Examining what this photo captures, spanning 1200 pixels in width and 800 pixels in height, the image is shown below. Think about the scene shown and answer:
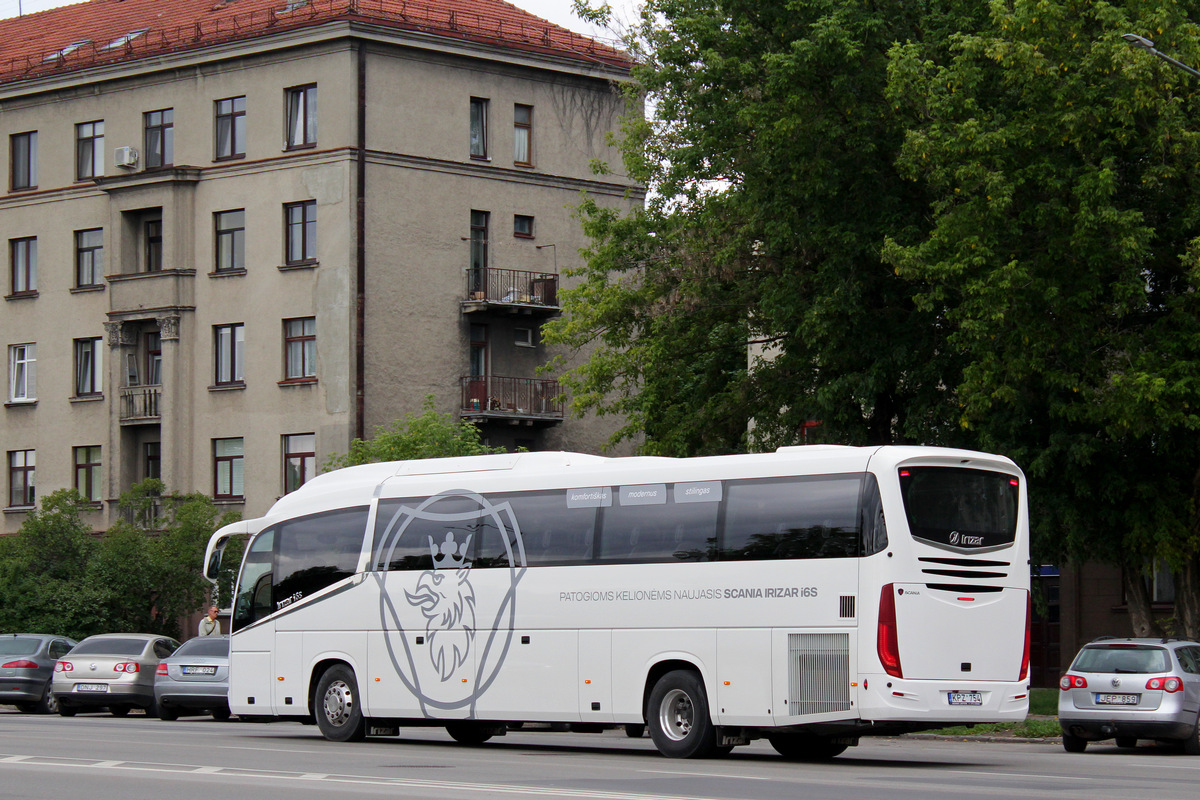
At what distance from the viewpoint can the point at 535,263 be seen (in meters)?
53.5

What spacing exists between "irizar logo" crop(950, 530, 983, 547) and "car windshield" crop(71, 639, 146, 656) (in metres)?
17.9

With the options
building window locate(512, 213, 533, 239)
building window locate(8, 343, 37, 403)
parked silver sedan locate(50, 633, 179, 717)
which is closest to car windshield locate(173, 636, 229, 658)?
parked silver sedan locate(50, 633, 179, 717)

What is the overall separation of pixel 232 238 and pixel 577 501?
33.7m

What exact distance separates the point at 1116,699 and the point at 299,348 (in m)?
32.0

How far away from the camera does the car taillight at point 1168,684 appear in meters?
22.5

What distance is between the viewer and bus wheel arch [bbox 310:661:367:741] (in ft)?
74.0

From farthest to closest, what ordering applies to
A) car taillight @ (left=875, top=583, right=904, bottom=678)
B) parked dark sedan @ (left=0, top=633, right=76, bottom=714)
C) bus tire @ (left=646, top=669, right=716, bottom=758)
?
parked dark sedan @ (left=0, top=633, right=76, bottom=714) → bus tire @ (left=646, top=669, right=716, bottom=758) → car taillight @ (left=875, top=583, right=904, bottom=678)

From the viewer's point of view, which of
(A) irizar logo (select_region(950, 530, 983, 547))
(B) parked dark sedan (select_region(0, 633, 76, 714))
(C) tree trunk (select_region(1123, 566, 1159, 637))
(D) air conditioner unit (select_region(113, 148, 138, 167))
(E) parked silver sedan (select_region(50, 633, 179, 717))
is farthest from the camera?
(D) air conditioner unit (select_region(113, 148, 138, 167))

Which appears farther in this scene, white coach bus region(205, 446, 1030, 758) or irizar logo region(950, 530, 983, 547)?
irizar logo region(950, 530, 983, 547)

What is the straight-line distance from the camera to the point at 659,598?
63.9 ft

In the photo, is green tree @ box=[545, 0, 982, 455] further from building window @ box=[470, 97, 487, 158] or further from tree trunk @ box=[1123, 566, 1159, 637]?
building window @ box=[470, 97, 487, 158]

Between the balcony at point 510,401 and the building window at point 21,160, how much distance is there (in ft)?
52.1

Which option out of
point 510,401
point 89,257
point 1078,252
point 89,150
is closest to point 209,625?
point 510,401

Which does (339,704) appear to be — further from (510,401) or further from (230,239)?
(230,239)
